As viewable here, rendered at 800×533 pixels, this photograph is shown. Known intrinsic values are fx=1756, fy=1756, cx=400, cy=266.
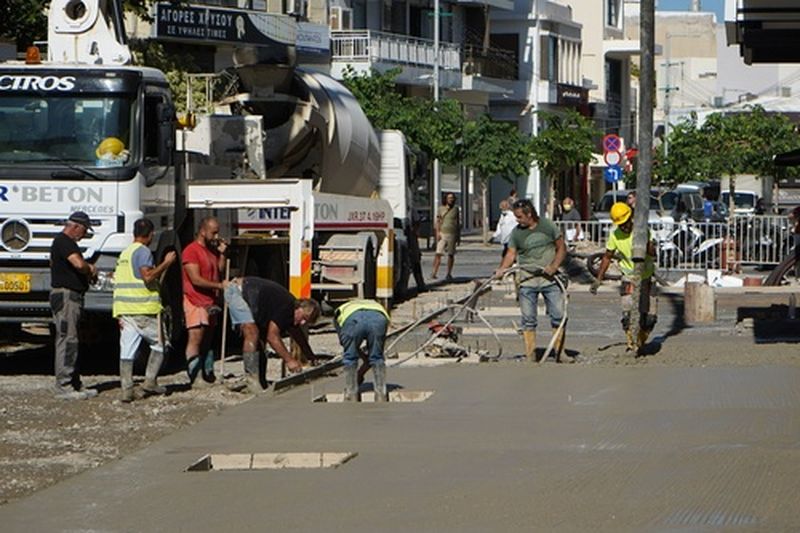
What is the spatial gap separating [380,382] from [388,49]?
4615cm

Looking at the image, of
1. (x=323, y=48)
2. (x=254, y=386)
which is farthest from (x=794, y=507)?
(x=323, y=48)

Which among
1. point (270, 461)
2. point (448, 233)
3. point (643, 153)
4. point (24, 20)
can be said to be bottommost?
point (270, 461)

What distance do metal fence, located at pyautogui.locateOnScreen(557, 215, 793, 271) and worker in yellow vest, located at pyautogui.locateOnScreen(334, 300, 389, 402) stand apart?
71.2ft

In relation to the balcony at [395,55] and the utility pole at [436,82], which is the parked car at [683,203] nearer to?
the utility pole at [436,82]

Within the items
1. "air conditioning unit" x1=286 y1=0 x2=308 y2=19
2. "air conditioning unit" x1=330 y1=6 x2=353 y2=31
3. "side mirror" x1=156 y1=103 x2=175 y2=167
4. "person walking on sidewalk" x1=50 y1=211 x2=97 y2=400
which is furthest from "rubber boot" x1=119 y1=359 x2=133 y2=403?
"air conditioning unit" x1=330 y1=6 x2=353 y2=31

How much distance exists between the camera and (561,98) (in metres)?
77.9

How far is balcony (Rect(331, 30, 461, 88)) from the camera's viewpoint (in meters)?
59.2

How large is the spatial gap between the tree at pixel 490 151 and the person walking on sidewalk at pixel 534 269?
38166 mm

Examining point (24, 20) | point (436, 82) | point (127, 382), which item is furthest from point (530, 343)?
point (436, 82)

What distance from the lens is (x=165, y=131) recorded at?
1866cm

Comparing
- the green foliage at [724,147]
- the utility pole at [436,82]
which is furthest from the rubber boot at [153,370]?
the green foliage at [724,147]

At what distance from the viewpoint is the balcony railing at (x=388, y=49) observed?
2335 inches

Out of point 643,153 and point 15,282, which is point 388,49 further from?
point 15,282

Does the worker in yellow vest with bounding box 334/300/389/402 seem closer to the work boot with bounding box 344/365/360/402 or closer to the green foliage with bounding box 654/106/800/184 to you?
the work boot with bounding box 344/365/360/402
